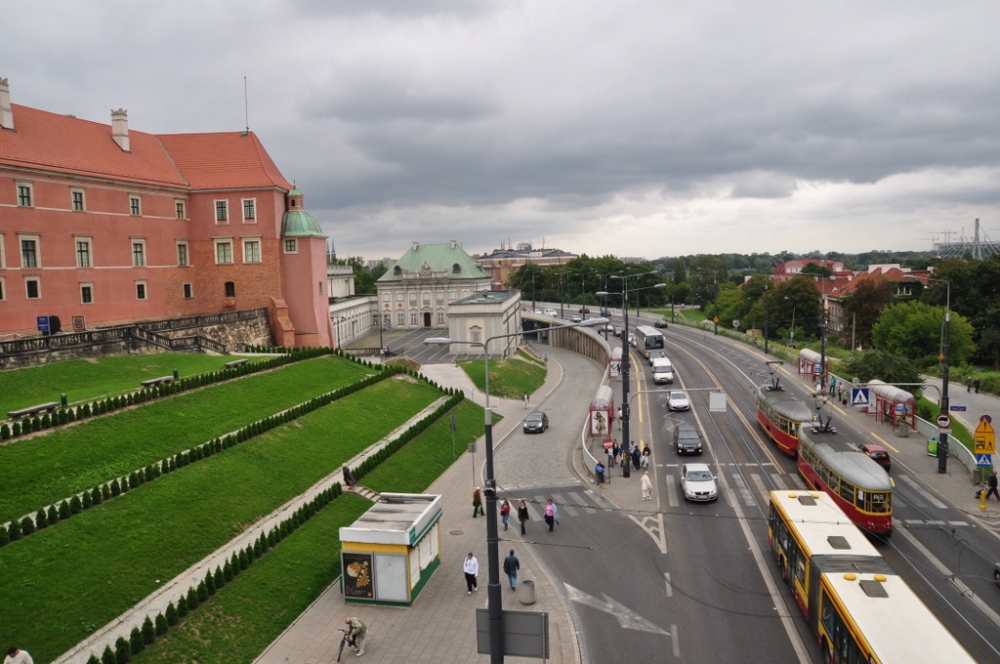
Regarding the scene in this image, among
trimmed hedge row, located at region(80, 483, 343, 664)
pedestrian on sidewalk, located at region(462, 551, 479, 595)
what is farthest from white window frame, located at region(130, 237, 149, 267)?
pedestrian on sidewalk, located at region(462, 551, 479, 595)

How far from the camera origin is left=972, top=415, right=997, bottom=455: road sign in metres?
29.3

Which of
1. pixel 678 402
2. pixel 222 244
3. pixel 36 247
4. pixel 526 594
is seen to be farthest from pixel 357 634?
pixel 222 244

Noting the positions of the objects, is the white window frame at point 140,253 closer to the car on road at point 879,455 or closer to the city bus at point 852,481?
the city bus at point 852,481

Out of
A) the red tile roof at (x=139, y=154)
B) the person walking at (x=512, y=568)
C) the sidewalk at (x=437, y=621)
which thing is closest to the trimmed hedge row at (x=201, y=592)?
the sidewalk at (x=437, y=621)

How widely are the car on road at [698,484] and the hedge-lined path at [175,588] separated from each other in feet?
44.9

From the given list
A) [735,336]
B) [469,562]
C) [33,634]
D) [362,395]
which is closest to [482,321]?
[735,336]

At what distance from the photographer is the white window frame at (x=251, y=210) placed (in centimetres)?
5353

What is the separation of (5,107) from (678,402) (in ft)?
151

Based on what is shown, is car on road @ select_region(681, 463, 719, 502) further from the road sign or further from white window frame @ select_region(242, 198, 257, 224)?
white window frame @ select_region(242, 198, 257, 224)

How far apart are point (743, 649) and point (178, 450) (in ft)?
68.9

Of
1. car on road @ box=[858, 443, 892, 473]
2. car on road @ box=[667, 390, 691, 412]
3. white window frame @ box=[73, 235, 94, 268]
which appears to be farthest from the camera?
car on road @ box=[667, 390, 691, 412]

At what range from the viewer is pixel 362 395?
138 feet

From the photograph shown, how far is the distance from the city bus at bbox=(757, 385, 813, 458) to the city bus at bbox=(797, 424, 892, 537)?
4.91 metres

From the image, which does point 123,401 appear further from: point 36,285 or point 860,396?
point 860,396
